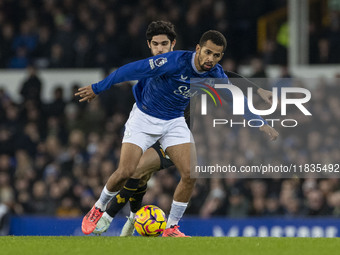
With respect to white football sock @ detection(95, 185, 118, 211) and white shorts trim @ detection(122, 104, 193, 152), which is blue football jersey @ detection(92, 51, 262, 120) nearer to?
white shorts trim @ detection(122, 104, 193, 152)

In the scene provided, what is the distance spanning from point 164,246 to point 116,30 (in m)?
10.4

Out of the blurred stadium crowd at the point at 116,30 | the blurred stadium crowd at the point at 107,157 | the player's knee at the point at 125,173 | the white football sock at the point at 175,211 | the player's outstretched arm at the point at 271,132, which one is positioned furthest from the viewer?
the blurred stadium crowd at the point at 116,30

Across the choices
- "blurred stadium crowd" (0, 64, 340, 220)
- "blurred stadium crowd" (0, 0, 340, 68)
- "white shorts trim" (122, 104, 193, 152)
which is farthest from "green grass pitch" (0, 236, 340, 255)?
"blurred stadium crowd" (0, 0, 340, 68)

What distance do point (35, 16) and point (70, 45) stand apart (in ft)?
5.19

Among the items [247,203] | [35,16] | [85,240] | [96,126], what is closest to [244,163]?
[247,203]

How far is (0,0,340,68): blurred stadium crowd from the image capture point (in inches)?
655

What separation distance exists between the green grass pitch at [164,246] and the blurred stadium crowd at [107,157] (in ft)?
15.6

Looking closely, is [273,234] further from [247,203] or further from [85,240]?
[85,240]

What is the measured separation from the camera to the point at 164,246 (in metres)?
7.68

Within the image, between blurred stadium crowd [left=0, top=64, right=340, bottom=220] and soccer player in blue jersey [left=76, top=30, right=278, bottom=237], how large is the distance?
4.45 metres

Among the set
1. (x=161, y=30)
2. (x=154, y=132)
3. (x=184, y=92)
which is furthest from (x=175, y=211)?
(x=161, y=30)

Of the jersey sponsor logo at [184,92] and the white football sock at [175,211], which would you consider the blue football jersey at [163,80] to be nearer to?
the jersey sponsor logo at [184,92]

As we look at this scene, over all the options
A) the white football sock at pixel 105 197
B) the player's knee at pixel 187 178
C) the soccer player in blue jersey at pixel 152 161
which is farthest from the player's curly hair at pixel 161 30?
the white football sock at pixel 105 197

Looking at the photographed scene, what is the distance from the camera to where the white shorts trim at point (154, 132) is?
890 cm
